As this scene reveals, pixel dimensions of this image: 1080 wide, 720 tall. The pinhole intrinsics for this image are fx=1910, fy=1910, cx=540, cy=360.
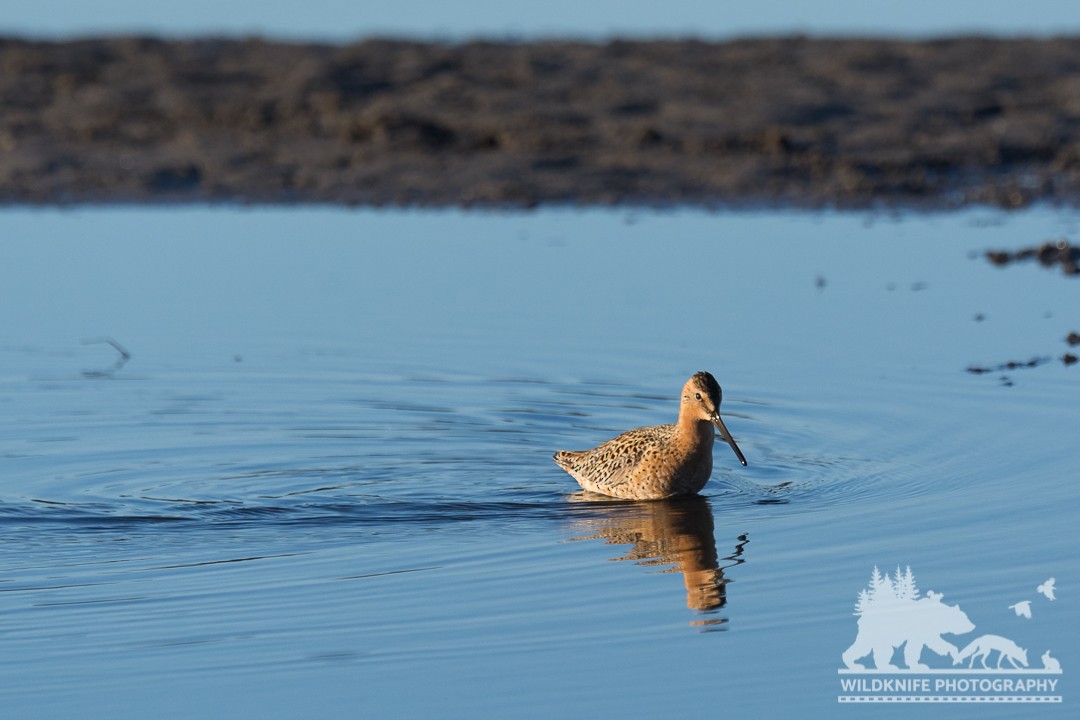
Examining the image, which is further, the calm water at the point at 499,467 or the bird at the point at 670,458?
the bird at the point at 670,458

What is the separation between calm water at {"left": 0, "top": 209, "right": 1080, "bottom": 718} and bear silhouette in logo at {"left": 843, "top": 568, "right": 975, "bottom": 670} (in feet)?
0.37

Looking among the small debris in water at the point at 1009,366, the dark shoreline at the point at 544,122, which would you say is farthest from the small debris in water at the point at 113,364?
the dark shoreline at the point at 544,122

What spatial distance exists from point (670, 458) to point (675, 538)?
2.81 feet

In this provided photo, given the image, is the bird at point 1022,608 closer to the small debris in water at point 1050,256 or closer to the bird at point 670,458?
the bird at point 670,458

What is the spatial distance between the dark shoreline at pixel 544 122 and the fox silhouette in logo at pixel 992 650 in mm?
14957

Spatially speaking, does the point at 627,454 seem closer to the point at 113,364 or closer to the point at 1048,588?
the point at 1048,588

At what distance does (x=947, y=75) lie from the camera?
92.6 feet

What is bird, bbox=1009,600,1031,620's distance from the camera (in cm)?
818

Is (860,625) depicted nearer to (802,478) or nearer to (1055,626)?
(1055,626)

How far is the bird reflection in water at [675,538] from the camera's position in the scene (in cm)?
873

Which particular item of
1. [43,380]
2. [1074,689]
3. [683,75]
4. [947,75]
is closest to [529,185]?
[683,75]

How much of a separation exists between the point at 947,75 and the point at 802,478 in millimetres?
18378

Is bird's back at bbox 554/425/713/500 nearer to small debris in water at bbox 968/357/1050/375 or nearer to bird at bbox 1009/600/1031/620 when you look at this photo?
bird at bbox 1009/600/1031/620

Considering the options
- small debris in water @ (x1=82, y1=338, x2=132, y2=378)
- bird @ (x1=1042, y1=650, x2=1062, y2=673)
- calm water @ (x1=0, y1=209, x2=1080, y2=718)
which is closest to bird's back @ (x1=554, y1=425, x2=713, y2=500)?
calm water @ (x1=0, y1=209, x2=1080, y2=718)
